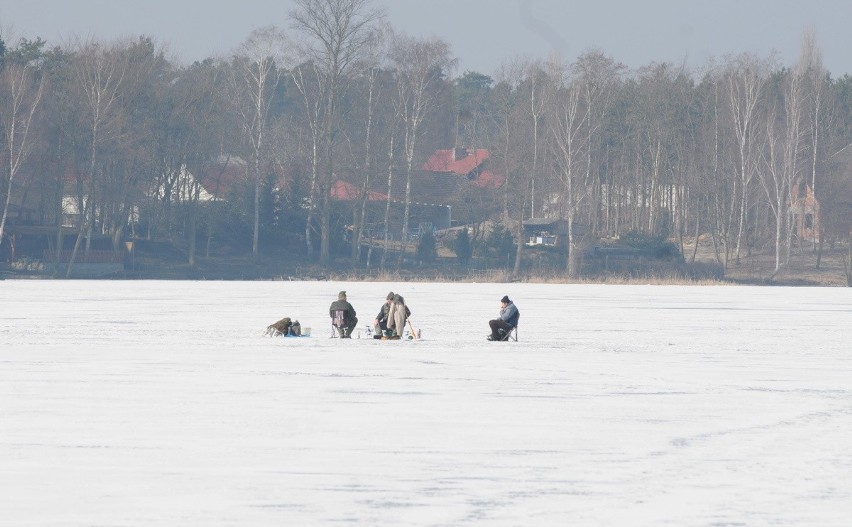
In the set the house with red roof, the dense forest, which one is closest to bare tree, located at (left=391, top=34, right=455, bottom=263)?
the dense forest

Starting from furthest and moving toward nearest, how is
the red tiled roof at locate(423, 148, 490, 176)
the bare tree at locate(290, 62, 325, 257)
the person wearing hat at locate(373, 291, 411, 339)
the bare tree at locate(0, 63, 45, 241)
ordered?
the red tiled roof at locate(423, 148, 490, 176), the bare tree at locate(290, 62, 325, 257), the bare tree at locate(0, 63, 45, 241), the person wearing hat at locate(373, 291, 411, 339)

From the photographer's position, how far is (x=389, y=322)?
25.8m

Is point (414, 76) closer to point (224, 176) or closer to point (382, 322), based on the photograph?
point (224, 176)

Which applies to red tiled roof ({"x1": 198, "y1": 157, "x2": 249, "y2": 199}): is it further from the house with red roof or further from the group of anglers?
the group of anglers

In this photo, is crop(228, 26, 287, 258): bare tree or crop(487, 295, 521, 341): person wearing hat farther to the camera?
crop(228, 26, 287, 258): bare tree

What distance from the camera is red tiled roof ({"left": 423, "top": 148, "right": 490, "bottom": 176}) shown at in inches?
3999

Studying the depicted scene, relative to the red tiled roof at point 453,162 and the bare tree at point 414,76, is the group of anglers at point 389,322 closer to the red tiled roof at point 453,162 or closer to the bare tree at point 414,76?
the bare tree at point 414,76

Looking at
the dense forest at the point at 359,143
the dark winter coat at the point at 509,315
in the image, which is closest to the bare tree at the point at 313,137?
the dense forest at the point at 359,143

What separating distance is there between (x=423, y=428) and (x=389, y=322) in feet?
38.6

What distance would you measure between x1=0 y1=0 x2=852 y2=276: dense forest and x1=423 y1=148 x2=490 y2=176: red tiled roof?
1565 centimetres

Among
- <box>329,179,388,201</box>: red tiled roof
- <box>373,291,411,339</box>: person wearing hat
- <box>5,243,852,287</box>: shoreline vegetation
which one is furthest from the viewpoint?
<box>329,179,388,201</box>: red tiled roof

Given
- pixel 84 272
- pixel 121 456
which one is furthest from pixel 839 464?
pixel 84 272

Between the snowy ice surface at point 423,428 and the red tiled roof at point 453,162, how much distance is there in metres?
73.3

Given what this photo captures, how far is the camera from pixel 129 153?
219 ft
